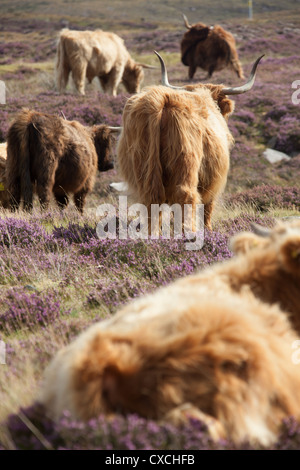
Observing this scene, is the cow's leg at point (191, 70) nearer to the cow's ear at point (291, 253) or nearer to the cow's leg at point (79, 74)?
the cow's leg at point (79, 74)

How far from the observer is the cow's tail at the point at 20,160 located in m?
7.06

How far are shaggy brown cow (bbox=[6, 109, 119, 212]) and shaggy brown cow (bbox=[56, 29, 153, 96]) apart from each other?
451 inches

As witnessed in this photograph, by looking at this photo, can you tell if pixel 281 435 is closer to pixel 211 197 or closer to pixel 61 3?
pixel 211 197

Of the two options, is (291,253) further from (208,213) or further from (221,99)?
(221,99)

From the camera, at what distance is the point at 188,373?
5.54 feet

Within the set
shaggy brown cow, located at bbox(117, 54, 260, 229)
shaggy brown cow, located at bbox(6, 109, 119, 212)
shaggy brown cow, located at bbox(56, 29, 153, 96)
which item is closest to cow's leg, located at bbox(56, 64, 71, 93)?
shaggy brown cow, located at bbox(56, 29, 153, 96)

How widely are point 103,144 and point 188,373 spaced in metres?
7.97

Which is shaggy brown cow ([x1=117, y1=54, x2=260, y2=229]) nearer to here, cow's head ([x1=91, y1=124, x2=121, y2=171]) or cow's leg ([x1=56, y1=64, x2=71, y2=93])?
cow's head ([x1=91, y1=124, x2=121, y2=171])

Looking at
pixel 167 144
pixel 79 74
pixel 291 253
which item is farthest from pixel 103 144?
pixel 79 74

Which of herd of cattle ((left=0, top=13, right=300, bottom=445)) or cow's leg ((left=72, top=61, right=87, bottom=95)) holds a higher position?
herd of cattle ((left=0, top=13, right=300, bottom=445))

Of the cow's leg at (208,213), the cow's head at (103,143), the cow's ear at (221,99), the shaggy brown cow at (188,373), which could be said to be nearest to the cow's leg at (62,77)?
the cow's head at (103,143)

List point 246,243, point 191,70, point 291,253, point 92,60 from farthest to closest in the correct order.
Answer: point 191,70 < point 92,60 < point 246,243 < point 291,253

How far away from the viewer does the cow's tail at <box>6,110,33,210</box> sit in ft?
23.2

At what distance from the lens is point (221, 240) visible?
16.0 ft
